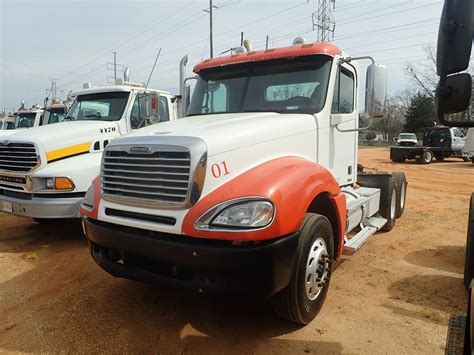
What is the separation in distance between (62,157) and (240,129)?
3.73m

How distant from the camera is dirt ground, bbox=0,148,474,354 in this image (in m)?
3.11

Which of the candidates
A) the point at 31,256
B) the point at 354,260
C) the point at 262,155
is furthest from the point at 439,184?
the point at 31,256

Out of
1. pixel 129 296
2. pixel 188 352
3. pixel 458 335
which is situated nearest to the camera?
pixel 458 335

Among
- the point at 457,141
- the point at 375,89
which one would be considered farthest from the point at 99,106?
the point at 457,141

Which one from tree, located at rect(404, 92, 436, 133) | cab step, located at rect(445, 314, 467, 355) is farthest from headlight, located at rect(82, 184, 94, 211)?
tree, located at rect(404, 92, 436, 133)

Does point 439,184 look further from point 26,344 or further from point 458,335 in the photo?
point 26,344

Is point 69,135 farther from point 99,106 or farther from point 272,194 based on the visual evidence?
point 272,194

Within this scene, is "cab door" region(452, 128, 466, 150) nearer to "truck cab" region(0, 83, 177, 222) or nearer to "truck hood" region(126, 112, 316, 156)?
"truck cab" region(0, 83, 177, 222)

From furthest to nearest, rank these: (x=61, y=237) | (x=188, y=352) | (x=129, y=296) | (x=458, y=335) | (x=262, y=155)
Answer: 1. (x=61, y=237)
2. (x=129, y=296)
3. (x=262, y=155)
4. (x=188, y=352)
5. (x=458, y=335)

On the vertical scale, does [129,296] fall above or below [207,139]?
below

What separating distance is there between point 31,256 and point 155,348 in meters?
3.24

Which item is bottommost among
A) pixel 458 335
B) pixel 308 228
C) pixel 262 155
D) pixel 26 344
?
pixel 26 344

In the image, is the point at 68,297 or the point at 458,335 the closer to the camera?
the point at 458,335

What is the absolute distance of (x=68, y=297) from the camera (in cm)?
400
